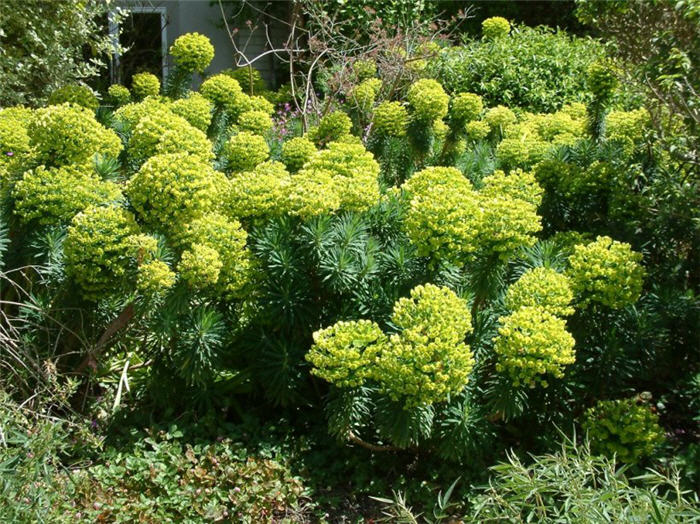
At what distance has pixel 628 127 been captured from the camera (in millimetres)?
4766

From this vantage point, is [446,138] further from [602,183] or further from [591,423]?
[591,423]

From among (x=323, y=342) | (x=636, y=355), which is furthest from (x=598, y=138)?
(x=323, y=342)

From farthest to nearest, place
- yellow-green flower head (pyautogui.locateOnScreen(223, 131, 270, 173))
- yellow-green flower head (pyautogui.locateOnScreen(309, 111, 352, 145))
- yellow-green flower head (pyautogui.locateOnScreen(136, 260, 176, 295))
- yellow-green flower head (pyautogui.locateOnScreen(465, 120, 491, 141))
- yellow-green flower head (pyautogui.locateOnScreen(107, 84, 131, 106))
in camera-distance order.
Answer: yellow-green flower head (pyautogui.locateOnScreen(107, 84, 131, 106))
yellow-green flower head (pyautogui.locateOnScreen(465, 120, 491, 141))
yellow-green flower head (pyautogui.locateOnScreen(309, 111, 352, 145))
yellow-green flower head (pyautogui.locateOnScreen(223, 131, 270, 173))
yellow-green flower head (pyautogui.locateOnScreen(136, 260, 176, 295))

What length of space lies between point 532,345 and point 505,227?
22.0 inches

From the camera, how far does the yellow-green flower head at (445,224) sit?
10.4ft

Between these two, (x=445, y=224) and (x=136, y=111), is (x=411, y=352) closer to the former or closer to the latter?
(x=445, y=224)

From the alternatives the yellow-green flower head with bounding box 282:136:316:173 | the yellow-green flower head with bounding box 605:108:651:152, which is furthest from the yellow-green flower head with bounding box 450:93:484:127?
the yellow-green flower head with bounding box 282:136:316:173

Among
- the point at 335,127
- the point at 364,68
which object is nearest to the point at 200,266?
the point at 335,127

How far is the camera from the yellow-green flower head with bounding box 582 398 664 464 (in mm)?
3203

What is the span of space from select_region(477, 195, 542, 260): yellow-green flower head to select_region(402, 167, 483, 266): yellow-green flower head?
4 centimetres

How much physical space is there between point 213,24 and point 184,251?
26.9 ft

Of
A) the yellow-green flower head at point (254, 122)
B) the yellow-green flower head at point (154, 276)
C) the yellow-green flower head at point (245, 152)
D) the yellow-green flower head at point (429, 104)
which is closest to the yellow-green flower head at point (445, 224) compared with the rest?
A: the yellow-green flower head at point (154, 276)

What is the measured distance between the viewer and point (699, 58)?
3.67 m

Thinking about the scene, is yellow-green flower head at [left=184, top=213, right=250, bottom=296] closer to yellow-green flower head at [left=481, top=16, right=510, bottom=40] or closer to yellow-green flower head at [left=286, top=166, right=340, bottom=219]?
yellow-green flower head at [left=286, top=166, right=340, bottom=219]
